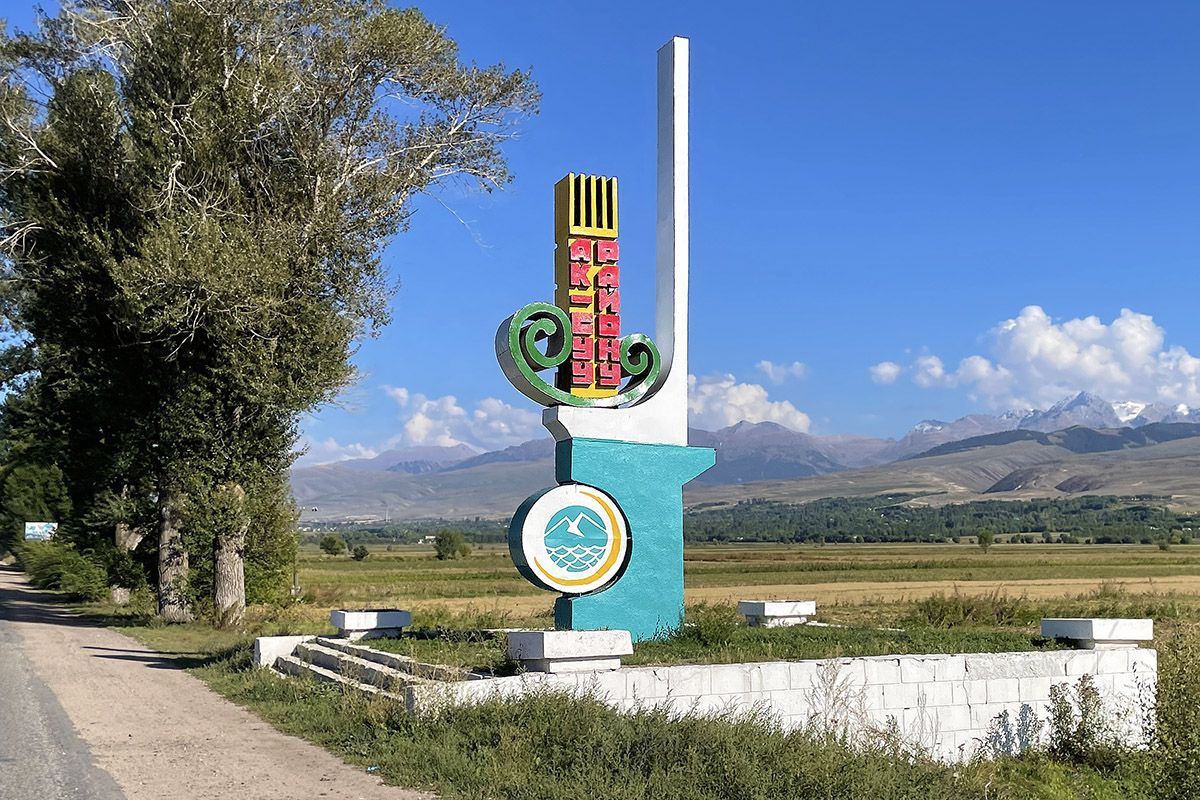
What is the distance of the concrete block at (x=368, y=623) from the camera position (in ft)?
64.2

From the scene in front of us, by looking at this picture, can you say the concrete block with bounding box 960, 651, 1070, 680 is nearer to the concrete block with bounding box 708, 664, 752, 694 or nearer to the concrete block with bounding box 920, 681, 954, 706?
the concrete block with bounding box 920, 681, 954, 706

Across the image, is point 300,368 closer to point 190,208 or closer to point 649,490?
point 190,208

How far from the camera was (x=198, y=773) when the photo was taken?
1117 centimetres

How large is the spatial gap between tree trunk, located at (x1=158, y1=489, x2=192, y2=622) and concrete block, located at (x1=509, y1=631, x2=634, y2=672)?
Answer: 70.6 feet

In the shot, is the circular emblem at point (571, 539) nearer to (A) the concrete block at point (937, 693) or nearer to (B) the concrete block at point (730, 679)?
(B) the concrete block at point (730, 679)

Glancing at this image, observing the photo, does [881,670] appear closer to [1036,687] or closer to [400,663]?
[1036,687]

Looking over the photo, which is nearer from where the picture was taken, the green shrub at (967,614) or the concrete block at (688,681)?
the concrete block at (688,681)

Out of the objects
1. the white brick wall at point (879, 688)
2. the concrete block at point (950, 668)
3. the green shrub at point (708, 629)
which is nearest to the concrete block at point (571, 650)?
the white brick wall at point (879, 688)

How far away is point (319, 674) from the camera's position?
1650 centimetres

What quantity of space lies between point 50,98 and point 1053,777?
91.2ft

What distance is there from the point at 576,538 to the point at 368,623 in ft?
15.3

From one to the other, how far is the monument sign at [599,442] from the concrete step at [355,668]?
2.80m

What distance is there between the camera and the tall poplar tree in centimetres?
2733

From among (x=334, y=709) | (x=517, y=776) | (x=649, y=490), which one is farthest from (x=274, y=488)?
(x=517, y=776)
